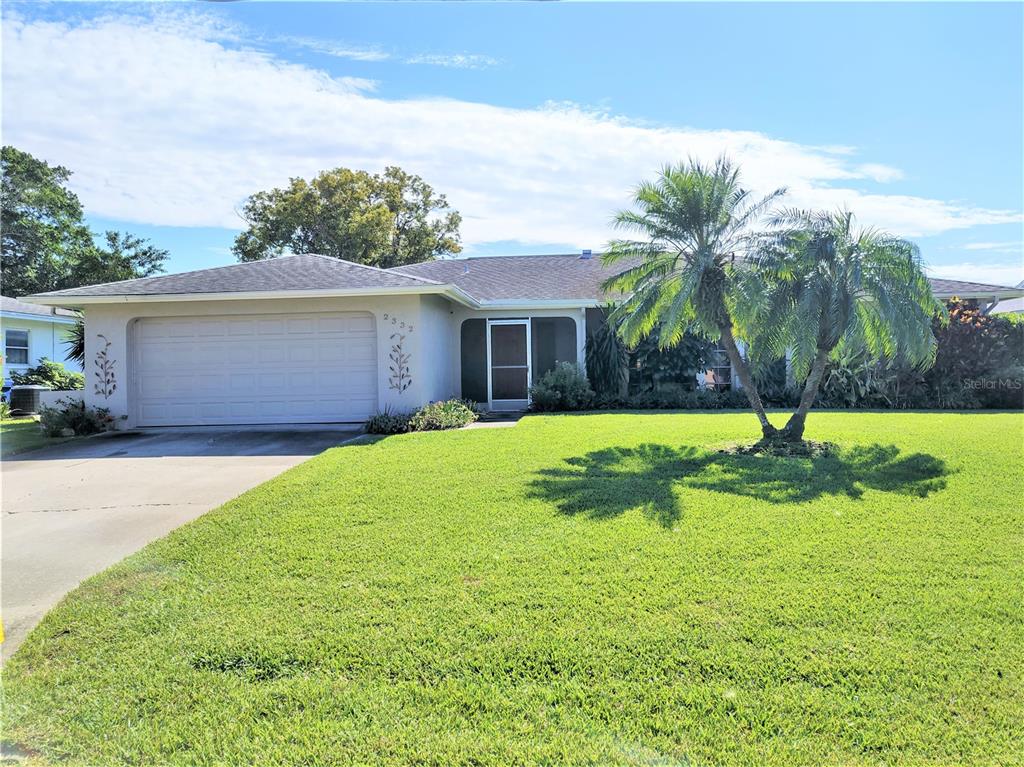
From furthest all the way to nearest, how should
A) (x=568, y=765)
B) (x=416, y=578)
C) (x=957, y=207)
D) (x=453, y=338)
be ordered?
(x=453, y=338) < (x=957, y=207) < (x=416, y=578) < (x=568, y=765)

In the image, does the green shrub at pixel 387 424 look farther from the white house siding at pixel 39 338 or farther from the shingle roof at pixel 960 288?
the white house siding at pixel 39 338

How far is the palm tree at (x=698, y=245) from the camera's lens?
33.0ft

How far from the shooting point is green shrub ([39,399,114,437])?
13.2 meters

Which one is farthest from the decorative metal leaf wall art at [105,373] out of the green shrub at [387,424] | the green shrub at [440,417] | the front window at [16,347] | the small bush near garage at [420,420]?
the front window at [16,347]

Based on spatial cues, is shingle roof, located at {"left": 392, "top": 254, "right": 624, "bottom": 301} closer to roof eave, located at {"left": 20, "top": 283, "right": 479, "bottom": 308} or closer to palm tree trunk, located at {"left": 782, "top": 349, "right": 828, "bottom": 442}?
roof eave, located at {"left": 20, "top": 283, "right": 479, "bottom": 308}

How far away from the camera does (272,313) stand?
46.0 ft

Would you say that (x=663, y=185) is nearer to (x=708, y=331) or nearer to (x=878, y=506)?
(x=708, y=331)

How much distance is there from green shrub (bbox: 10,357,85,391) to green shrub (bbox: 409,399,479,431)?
13429 mm

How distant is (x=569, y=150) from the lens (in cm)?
1303

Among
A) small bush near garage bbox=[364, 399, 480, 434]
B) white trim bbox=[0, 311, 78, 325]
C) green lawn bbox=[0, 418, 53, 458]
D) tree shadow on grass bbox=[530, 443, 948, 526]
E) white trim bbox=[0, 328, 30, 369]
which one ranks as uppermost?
white trim bbox=[0, 311, 78, 325]

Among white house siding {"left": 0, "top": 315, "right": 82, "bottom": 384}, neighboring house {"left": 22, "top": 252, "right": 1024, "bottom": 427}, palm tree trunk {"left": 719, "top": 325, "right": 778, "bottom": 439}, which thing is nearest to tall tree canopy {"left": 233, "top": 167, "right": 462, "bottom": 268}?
white house siding {"left": 0, "top": 315, "right": 82, "bottom": 384}

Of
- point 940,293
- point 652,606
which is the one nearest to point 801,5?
point 652,606

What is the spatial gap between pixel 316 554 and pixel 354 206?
104ft

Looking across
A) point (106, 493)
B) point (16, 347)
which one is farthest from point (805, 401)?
point (16, 347)
